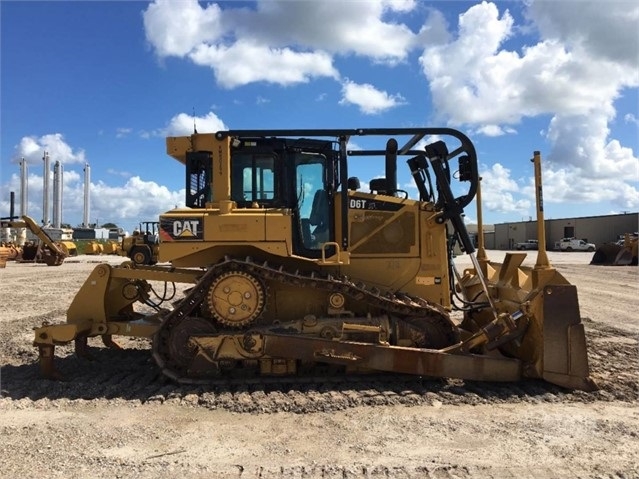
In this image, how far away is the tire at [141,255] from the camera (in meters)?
7.26

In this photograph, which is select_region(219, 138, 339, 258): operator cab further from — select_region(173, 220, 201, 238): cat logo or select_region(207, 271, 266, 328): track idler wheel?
select_region(207, 271, 266, 328): track idler wheel

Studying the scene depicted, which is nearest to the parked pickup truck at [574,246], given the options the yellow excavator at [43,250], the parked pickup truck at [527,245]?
the parked pickup truck at [527,245]

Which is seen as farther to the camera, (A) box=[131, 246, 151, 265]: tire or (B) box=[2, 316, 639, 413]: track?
(A) box=[131, 246, 151, 265]: tire

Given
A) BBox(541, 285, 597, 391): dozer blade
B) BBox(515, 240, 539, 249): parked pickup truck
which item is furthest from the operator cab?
BBox(515, 240, 539, 249): parked pickup truck

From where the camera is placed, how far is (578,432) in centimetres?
499

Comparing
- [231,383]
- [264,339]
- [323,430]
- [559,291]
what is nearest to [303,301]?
[264,339]

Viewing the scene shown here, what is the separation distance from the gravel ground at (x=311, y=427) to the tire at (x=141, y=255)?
1.49m

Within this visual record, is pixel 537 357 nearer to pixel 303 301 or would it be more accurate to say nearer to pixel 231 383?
pixel 303 301

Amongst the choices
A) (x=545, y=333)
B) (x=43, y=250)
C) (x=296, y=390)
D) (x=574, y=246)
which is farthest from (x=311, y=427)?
(x=574, y=246)

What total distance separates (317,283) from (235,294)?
999mm

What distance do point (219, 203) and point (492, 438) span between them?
13.1 ft

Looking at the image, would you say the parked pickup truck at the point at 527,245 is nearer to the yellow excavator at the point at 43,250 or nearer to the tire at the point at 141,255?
the yellow excavator at the point at 43,250

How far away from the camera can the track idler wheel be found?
21.0 ft

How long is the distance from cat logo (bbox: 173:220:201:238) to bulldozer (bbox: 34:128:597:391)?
12mm
